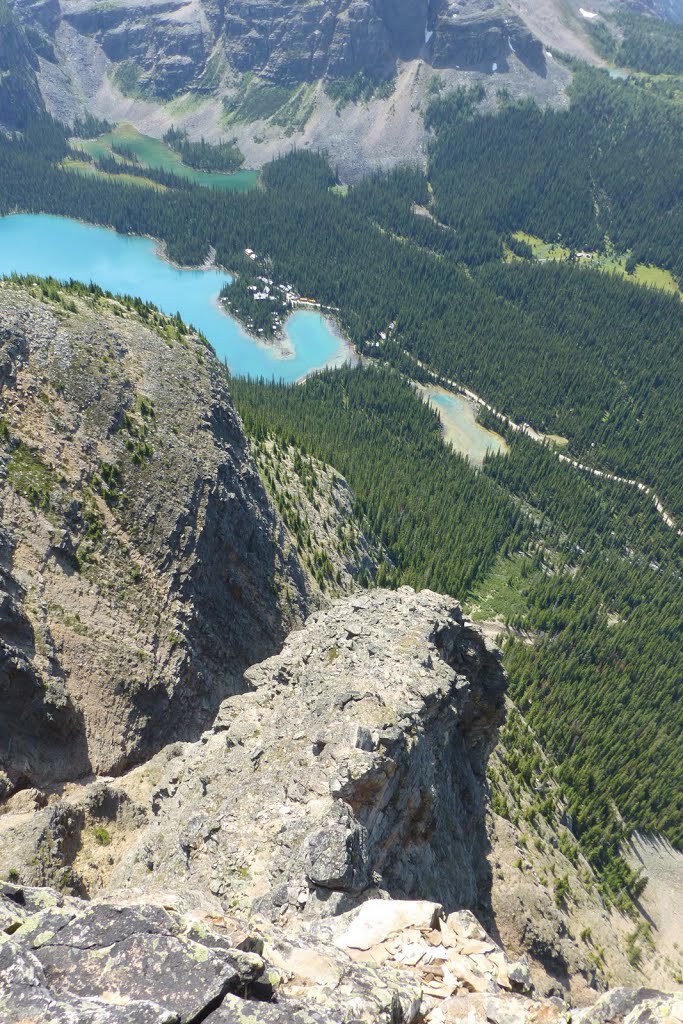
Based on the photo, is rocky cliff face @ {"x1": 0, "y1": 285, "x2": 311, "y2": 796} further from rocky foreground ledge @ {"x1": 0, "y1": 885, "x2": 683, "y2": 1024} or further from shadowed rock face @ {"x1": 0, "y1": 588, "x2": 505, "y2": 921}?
rocky foreground ledge @ {"x1": 0, "y1": 885, "x2": 683, "y2": 1024}

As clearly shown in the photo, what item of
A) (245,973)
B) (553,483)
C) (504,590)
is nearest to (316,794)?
(245,973)

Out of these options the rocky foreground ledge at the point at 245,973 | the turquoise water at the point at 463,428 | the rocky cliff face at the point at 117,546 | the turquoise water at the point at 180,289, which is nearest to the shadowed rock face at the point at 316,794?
the rocky foreground ledge at the point at 245,973

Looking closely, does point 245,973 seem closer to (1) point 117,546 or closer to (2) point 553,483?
(1) point 117,546

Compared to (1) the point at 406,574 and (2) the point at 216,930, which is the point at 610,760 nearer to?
(1) the point at 406,574

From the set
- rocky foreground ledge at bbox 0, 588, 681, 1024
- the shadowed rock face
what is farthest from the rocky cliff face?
the shadowed rock face

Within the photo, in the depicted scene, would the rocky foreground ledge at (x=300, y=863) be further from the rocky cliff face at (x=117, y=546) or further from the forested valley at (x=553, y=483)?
the forested valley at (x=553, y=483)
